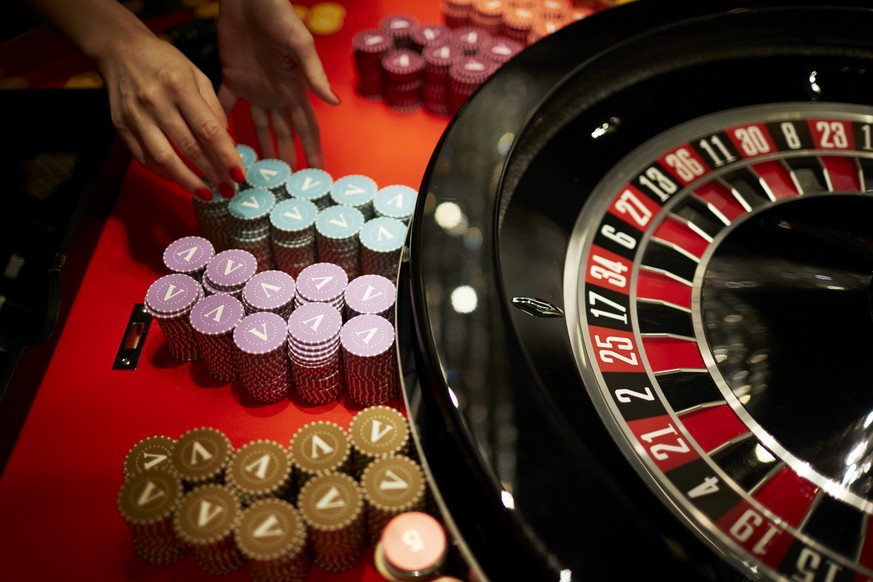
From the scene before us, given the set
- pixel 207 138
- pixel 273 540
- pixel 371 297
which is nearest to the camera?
pixel 273 540

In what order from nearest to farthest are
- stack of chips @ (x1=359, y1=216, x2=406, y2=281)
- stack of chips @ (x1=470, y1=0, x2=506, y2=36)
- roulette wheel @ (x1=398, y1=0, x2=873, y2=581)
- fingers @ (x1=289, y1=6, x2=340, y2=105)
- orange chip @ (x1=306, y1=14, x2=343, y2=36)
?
1. roulette wheel @ (x1=398, y1=0, x2=873, y2=581)
2. stack of chips @ (x1=359, y1=216, x2=406, y2=281)
3. fingers @ (x1=289, y1=6, x2=340, y2=105)
4. stack of chips @ (x1=470, y1=0, x2=506, y2=36)
5. orange chip @ (x1=306, y1=14, x2=343, y2=36)

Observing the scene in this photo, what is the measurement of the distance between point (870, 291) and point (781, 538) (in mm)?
662

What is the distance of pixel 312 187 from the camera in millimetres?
2078

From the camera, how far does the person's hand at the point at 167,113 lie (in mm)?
1890

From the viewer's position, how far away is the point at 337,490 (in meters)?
1.44

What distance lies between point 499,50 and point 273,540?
191 centimetres

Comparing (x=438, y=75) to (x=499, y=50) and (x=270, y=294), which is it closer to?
(x=499, y=50)

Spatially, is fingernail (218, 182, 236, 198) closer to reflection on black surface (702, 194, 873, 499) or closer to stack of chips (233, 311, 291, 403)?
stack of chips (233, 311, 291, 403)

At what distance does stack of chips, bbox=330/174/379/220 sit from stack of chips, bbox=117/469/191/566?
0.86 meters

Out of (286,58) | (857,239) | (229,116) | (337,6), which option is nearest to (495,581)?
(857,239)

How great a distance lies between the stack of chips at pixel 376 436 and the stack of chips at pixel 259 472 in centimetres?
14

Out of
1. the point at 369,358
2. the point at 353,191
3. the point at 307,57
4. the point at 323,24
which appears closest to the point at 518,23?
the point at 323,24

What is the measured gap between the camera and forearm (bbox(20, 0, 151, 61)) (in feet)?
6.58

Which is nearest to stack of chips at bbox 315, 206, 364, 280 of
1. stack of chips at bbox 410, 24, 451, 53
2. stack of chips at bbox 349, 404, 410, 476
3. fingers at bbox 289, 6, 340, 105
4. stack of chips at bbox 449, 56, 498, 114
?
fingers at bbox 289, 6, 340, 105
